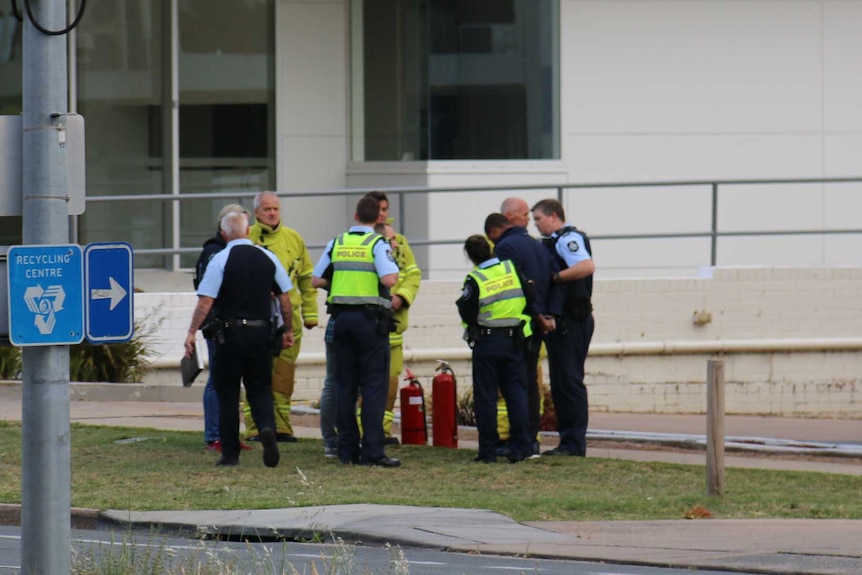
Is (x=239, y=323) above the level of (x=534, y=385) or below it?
above

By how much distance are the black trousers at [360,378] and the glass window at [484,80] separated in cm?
707

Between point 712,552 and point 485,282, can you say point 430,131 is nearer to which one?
point 485,282

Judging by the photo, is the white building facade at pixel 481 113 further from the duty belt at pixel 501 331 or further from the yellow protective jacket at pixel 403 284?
the duty belt at pixel 501 331

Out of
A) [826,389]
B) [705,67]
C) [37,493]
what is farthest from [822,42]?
[37,493]

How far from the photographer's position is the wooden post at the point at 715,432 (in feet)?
33.9

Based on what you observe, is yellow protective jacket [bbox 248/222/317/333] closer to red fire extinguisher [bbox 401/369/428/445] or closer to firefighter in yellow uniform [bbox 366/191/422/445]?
firefighter in yellow uniform [bbox 366/191/422/445]

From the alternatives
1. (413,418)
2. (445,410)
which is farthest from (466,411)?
(445,410)

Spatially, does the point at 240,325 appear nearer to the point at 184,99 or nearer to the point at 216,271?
the point at 216,271

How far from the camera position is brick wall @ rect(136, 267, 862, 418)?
1698 cm

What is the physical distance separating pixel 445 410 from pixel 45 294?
262 inches

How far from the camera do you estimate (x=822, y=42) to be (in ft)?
61.9

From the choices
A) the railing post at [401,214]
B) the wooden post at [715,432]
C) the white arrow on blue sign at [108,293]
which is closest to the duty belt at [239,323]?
the wooden post at [715,432]

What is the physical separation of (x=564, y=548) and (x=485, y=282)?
3.33 metres

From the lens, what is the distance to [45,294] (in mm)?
6148
